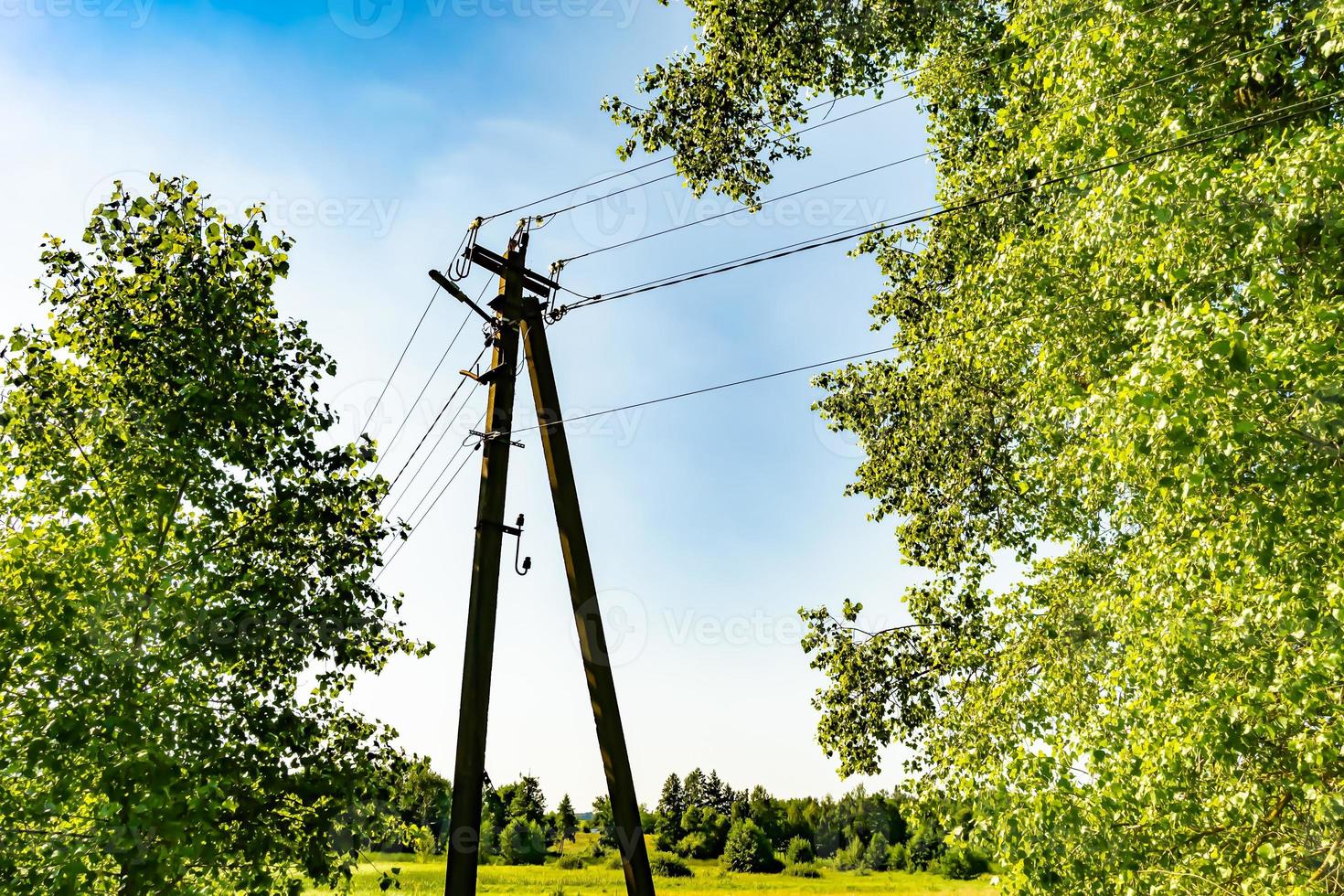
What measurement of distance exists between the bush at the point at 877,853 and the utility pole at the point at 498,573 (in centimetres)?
5193

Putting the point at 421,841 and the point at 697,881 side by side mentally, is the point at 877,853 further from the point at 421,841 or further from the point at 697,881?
the point at 421,841

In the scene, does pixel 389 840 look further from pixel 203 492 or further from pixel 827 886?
pixel 827 886

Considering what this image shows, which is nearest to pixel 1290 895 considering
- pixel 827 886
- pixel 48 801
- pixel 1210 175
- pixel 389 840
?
pixel 1210 175

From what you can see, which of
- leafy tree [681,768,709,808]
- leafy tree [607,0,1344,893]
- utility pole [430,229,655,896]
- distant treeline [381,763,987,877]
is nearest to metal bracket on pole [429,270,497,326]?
utility pole [430,229,655,896]

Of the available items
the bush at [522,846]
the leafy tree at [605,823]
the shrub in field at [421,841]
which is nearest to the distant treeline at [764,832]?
the bush at [522,846]

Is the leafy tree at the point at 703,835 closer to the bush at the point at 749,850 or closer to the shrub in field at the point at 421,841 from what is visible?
the bush at the point at 749,850

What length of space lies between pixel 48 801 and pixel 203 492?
10.3ft

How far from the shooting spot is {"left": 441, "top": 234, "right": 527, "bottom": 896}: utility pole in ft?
26.6

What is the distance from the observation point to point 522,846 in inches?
1982

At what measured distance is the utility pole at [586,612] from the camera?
334 inches

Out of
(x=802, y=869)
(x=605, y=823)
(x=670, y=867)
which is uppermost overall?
(x=605, y=823)

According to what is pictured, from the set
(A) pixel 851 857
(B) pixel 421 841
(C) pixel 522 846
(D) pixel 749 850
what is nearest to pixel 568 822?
(C) pixel 522 846

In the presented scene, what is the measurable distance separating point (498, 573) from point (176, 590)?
3122 mm

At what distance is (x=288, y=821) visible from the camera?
26.7 feet
